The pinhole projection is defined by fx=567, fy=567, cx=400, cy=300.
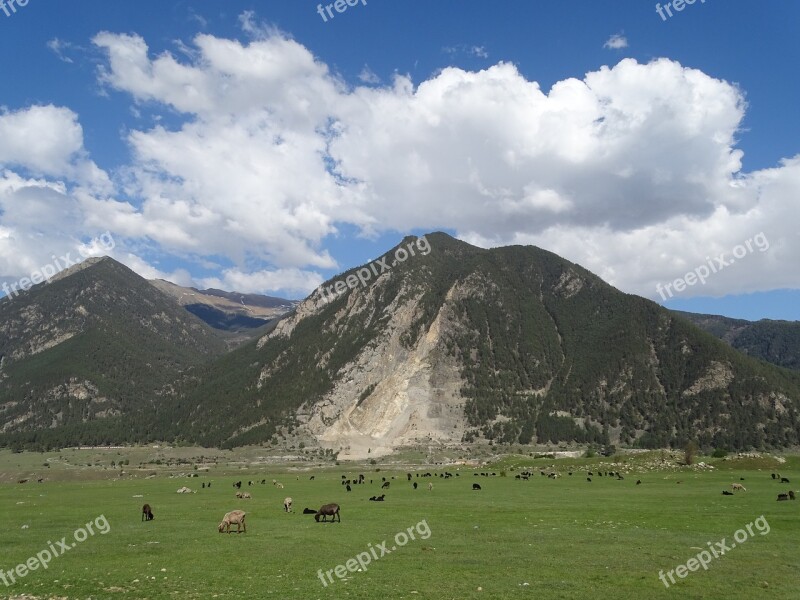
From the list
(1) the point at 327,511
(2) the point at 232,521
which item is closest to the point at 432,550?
(1) the point at 327,511

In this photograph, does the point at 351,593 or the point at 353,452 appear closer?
the point at 351,593

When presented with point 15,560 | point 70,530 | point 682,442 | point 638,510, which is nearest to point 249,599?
point 15,560

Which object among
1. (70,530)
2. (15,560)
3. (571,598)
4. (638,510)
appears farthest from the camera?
(638,510)

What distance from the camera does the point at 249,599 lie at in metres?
18.6

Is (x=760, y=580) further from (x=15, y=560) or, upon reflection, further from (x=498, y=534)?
(x=15, y=560)

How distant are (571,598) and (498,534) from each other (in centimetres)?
1313

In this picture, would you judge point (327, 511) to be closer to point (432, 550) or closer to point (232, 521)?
point (232, 521)

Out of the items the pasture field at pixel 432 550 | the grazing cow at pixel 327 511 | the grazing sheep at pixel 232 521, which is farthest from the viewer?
the grazing cow at pixel 327 511

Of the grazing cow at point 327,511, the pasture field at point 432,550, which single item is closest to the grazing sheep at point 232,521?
the pasture field at point 432,550

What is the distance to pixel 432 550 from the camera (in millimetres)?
26750

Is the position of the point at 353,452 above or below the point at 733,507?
below

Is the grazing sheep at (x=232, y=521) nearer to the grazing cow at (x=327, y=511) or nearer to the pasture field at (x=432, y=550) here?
the pasture field at (x=432, y=550)

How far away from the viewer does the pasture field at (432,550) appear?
19906 mm

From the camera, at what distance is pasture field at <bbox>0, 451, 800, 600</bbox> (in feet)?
65.3
